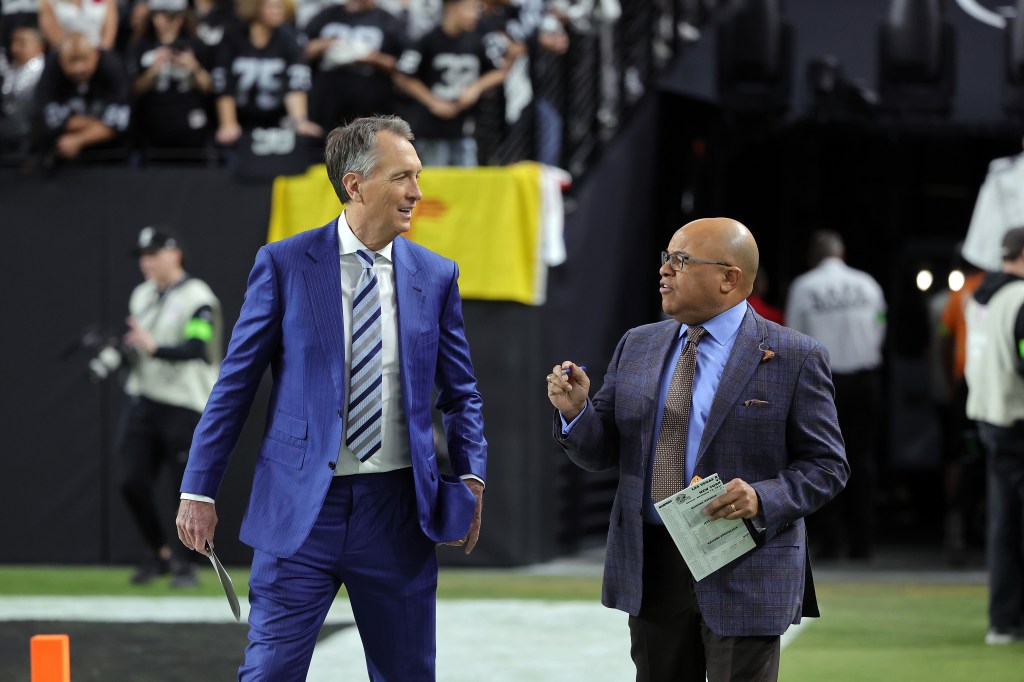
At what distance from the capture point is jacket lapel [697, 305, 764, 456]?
4797mm

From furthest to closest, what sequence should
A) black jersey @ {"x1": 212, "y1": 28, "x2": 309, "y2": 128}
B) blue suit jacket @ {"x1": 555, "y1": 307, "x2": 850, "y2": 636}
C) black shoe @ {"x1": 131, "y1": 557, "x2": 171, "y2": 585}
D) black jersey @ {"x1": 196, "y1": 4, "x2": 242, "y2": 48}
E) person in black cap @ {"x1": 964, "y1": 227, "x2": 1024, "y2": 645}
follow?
black jersey @ {"x1": 196, "y1": 4, "x2": 242, "y2": 48} < black jersey @ {"x1": 212, "y1": 28, "x2": 309, "y2": 128} < black shoe @ {"x1": 131, "y1": 557, "x2": 171, "y2": 585} < person in black cap @ {"x1": 964, "y1": 227, "x2": 1024, "y2": 645} < blue suit jacket @ {"x1": 555, "y1": 307, "x2": 850, "y2": 636}

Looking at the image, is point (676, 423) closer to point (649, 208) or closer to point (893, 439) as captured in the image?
point (649, 208)

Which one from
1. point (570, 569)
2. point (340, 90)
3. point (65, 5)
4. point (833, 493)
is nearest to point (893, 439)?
point (570, 569)

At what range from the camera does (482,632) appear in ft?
31.1

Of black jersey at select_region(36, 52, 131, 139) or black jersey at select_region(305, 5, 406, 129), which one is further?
black jersey at select_region(36, 52, 131, 139)

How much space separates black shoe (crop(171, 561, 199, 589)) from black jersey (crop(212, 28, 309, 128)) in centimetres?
365

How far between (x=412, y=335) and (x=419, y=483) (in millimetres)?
454

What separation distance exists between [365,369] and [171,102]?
8.65m

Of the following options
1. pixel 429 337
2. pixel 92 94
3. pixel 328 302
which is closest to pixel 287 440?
pixel 328 302

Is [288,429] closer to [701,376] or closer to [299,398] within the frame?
[299,398]

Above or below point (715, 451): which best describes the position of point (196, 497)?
below

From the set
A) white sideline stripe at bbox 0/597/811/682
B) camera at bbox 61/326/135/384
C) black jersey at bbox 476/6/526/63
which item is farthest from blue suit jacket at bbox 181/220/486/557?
black jersey at bbox 476/6/526/63

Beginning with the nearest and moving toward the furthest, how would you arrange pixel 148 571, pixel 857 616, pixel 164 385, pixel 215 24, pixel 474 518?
pixel 474 518 < pixel 857 616 < pixel 164 385 < pixel 148 571 < pixel 215 24

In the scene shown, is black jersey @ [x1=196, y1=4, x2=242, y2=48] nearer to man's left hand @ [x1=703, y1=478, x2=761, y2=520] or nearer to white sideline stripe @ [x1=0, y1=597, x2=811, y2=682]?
white sideline stripe @ [x1=0, y1=597, x2=811, y2=682]
